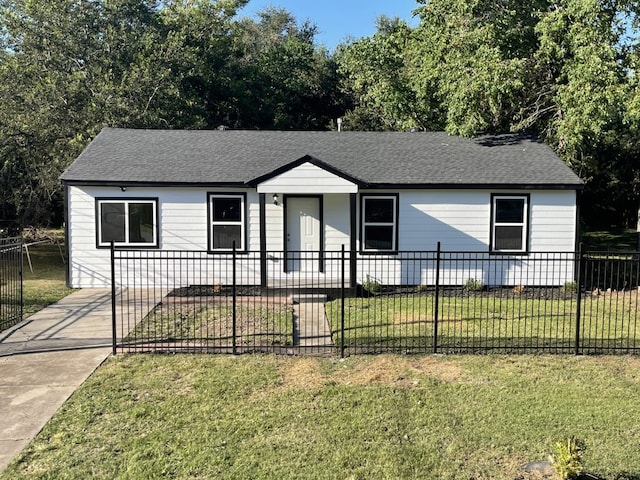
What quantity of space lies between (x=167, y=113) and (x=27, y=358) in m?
16.5

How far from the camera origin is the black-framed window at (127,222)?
45.5 ft

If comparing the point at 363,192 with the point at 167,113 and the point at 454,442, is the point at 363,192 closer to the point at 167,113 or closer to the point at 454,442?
the point at 454,442

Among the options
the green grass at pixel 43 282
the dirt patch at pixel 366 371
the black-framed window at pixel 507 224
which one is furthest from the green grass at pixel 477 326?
the green grass at pixel 43 282

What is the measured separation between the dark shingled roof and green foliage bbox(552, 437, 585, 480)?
919 cm

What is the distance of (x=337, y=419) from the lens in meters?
5.70

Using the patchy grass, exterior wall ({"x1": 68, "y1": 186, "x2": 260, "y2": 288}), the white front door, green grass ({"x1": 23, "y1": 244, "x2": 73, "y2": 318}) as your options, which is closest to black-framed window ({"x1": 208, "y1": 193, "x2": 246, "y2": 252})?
exterior wall ({"x1": 68, "y1": 186, "x2": 260, "y2": 288})

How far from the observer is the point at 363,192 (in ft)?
46.0

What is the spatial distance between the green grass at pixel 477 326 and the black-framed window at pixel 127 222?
5.38m

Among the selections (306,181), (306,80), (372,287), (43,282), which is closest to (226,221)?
(306,181)

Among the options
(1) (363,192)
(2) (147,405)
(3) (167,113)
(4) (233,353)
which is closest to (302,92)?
(3) (167,113)

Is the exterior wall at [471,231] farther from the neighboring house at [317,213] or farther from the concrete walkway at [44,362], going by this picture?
the concrete walkway at [44,362]

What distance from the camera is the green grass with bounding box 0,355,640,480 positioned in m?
4.72

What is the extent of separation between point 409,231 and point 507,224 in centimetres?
254

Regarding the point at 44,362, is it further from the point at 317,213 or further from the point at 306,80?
the point at 306,80
